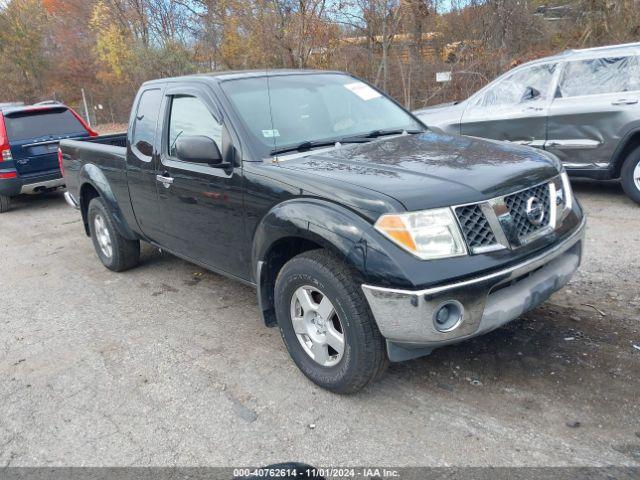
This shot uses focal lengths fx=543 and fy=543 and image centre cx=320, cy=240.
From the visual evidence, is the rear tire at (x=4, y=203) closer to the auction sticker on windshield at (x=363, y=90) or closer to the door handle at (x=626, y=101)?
the auction sticker on windshield at (x=363, y=90)

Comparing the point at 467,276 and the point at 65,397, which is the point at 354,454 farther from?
the point at 65,397

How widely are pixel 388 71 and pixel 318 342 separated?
12467mm

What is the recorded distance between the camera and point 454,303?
270cm

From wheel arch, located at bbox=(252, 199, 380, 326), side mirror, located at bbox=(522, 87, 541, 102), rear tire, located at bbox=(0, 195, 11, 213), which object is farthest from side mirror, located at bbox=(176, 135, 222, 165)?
rear tire, located at bbox=(0, 195, 11, 213)

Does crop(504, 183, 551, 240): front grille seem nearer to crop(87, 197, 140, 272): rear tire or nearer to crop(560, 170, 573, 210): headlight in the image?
crop(560, 170, 573, 210): headlight

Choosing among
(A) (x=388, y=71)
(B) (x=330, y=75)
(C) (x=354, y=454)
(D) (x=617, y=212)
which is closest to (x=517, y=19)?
(A) (x=388, y=71)

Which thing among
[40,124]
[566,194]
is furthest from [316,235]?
[40,124]

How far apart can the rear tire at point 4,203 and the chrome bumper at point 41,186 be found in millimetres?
530

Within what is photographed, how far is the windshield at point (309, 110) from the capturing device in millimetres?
3760

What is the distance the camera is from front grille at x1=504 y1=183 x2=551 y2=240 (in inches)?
115

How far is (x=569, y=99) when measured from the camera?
271 inches

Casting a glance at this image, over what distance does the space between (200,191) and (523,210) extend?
2214 mm

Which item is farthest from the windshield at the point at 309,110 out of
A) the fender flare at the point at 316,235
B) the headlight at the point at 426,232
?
the headlight at the point at 426,232

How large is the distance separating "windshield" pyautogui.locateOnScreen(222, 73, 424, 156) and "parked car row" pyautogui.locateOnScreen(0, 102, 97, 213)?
647cm
